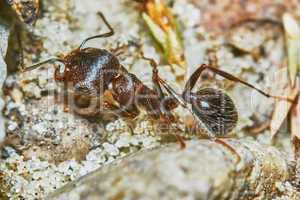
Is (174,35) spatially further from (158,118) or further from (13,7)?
(13,7)

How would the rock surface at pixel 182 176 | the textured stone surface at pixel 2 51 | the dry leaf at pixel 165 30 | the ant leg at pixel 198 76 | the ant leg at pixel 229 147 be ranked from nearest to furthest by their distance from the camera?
the rock surface at pixel 182 176 → the ant leg at pixel 229 147 → the textured stone surface at pixel 2 51 → the ant leg at pixel 198 76 → the dry leaf at pixel 165 30

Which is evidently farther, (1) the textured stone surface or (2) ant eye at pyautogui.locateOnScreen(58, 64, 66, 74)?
(2) ant eye at pyautogui.locateOnScreen(58, 64, 66, 74)

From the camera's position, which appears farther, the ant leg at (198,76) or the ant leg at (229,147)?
the ant leg at (198,76)

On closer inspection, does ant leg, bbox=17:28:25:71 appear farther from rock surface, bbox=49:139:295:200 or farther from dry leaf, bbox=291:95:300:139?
dry leaf, bbox=291:95:300:139

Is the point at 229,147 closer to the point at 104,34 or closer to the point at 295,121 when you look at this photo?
the point at 295,121

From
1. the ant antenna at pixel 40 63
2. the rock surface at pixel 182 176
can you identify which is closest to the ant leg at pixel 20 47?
the ant antenna at pixel 40 63

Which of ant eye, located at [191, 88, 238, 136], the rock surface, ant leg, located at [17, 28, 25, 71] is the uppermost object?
ant leg, located at [17, 28, 25, 71]

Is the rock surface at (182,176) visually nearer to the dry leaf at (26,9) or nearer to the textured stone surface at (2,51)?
the textured stone surface at (2,51)

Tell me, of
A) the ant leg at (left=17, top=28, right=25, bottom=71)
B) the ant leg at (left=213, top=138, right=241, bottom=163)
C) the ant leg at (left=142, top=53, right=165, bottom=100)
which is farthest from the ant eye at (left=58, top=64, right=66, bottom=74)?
the ant leg at (left=213, top=138, right=241, bottom=163)
